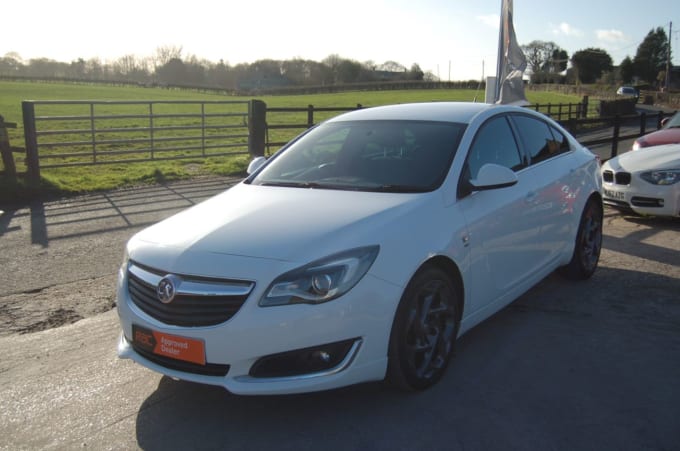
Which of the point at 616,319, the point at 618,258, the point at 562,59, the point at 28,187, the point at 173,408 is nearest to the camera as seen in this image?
the point at 173,408

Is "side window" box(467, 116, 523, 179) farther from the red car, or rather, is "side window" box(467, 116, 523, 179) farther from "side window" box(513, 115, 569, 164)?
the red car

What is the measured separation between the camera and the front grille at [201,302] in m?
3.02

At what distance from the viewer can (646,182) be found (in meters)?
7.90

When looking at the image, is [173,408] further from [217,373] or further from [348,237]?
[348,237]

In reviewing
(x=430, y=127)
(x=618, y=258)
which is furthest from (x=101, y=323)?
(x=618, y=258)

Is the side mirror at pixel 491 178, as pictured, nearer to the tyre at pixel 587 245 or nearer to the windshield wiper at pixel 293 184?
the windshield wiper at pixel 293 184

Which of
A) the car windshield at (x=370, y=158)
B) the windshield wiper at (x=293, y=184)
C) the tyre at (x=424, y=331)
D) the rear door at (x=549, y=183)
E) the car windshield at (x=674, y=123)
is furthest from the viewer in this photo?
the car windshield at (x=674, y=123)

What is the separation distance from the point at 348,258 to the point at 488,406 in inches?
44.7

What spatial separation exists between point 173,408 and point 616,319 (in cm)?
329

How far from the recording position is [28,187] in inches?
399

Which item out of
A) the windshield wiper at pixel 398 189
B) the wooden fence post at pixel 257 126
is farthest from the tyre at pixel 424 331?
the wooden fence post at pixel 257 126

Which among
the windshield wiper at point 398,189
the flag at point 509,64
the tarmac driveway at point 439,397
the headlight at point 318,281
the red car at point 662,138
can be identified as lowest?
the tarmac driveway at point 439,397

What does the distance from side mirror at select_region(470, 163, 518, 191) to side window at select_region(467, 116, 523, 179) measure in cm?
15

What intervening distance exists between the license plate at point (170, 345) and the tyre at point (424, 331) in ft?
3.21
